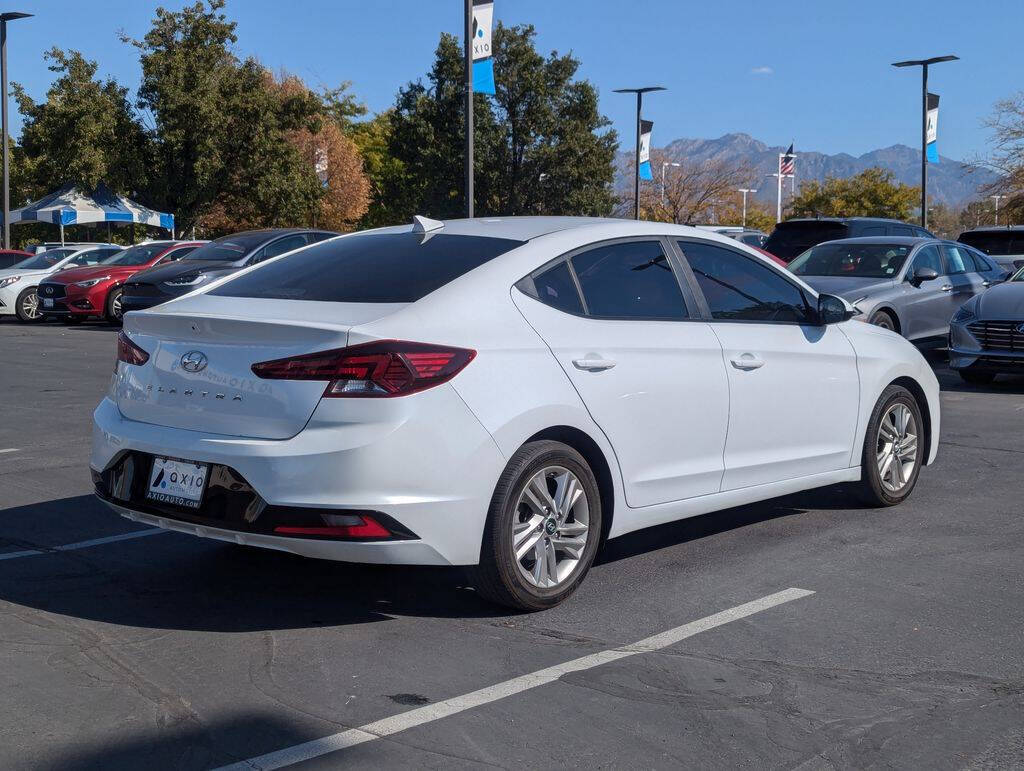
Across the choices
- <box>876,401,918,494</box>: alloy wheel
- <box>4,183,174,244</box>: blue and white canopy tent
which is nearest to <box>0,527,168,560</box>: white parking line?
<box>876,401,918,494</box>: alloy wheel

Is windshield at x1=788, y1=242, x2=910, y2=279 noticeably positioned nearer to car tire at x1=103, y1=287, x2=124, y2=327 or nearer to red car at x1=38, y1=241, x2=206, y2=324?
red car at x1=38, y1=241, x2=206, y2=324

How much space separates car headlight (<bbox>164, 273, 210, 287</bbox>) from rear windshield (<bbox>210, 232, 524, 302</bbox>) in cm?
1450

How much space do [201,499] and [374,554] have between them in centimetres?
71

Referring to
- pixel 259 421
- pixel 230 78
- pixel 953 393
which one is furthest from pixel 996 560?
pixel 230 78

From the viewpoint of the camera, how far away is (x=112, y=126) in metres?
43.5

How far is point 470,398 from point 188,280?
16122mm

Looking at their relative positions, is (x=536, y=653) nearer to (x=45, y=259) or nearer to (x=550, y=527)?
(x=550, y=527)

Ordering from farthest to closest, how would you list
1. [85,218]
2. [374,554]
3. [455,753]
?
[85,218] → [374,554] → [455,753]

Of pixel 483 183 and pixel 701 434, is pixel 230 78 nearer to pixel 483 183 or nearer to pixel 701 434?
pixel 483 183

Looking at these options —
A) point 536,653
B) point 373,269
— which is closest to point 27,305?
point 373,269

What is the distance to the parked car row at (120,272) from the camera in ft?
66.2

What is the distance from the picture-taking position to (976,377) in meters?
A: 13.4

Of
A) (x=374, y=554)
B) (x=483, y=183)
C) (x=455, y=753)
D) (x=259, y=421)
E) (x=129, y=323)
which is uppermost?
(x=483, y=183)

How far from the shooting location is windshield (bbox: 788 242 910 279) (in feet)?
48.8
